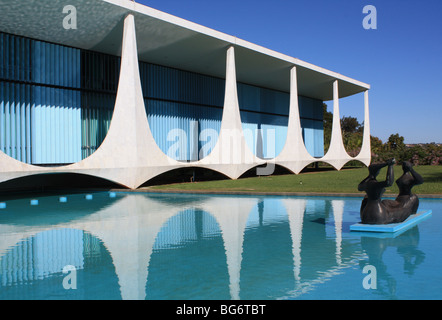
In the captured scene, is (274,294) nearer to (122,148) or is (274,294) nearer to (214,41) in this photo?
(122,148)

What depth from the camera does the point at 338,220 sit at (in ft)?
31.9

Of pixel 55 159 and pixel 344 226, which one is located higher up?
pixel 55 159

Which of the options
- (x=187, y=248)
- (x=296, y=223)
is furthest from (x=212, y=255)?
(x=296, y=223)

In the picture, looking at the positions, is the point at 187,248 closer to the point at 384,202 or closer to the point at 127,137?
the point at 384,202

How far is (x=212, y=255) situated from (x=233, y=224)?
2.90m

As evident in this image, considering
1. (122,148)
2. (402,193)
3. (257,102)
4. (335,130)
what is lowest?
(402,193)

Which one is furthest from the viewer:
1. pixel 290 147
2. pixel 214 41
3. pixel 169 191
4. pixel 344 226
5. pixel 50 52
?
pixel 290 147

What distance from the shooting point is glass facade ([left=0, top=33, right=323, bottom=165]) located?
19.0 m

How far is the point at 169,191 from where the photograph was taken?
16.8 m

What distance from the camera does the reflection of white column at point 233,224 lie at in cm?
549

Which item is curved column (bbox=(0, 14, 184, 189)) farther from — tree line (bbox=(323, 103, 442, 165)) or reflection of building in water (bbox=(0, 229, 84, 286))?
tree line (bbox=(323, 103, 442, 165))

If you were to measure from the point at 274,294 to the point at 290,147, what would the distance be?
81.0 feet

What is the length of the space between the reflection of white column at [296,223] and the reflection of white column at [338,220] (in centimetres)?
62

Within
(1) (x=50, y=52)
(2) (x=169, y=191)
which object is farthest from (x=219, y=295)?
(1) (x=50, y=52)
